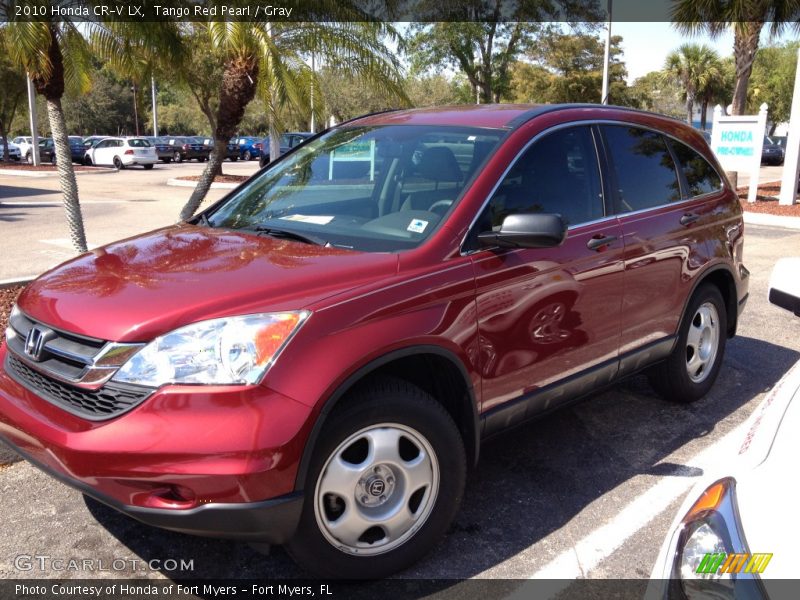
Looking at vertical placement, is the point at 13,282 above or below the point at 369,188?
below

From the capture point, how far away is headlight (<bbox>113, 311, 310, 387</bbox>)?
2.46 metres

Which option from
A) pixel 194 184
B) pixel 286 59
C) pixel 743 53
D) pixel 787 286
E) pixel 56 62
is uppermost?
pixel 743 53

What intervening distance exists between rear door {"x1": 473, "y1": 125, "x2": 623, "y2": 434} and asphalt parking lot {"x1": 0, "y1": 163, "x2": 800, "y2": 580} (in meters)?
0.48

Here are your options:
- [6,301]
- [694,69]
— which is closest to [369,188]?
[6,301]

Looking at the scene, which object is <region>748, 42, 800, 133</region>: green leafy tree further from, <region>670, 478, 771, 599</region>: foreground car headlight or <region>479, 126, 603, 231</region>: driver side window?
<region>670, 478, 771, 599</region>: foreground car headlight

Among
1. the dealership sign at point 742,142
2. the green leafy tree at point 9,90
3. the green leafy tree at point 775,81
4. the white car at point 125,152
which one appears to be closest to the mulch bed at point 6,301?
the dealership sign at point 742,142

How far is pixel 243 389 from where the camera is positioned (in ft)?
7.96

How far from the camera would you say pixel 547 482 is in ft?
12.4

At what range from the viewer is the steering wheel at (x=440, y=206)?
3.26 meters

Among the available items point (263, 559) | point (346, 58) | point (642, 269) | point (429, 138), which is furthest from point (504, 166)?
point (346, 58)

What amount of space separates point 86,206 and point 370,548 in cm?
1569

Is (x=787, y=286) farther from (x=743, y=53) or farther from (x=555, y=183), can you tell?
(x=743, y=53)

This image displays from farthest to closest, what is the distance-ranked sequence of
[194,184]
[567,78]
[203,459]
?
[567,78] < [194,184] < [203,459]

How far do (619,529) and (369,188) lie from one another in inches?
80.0
